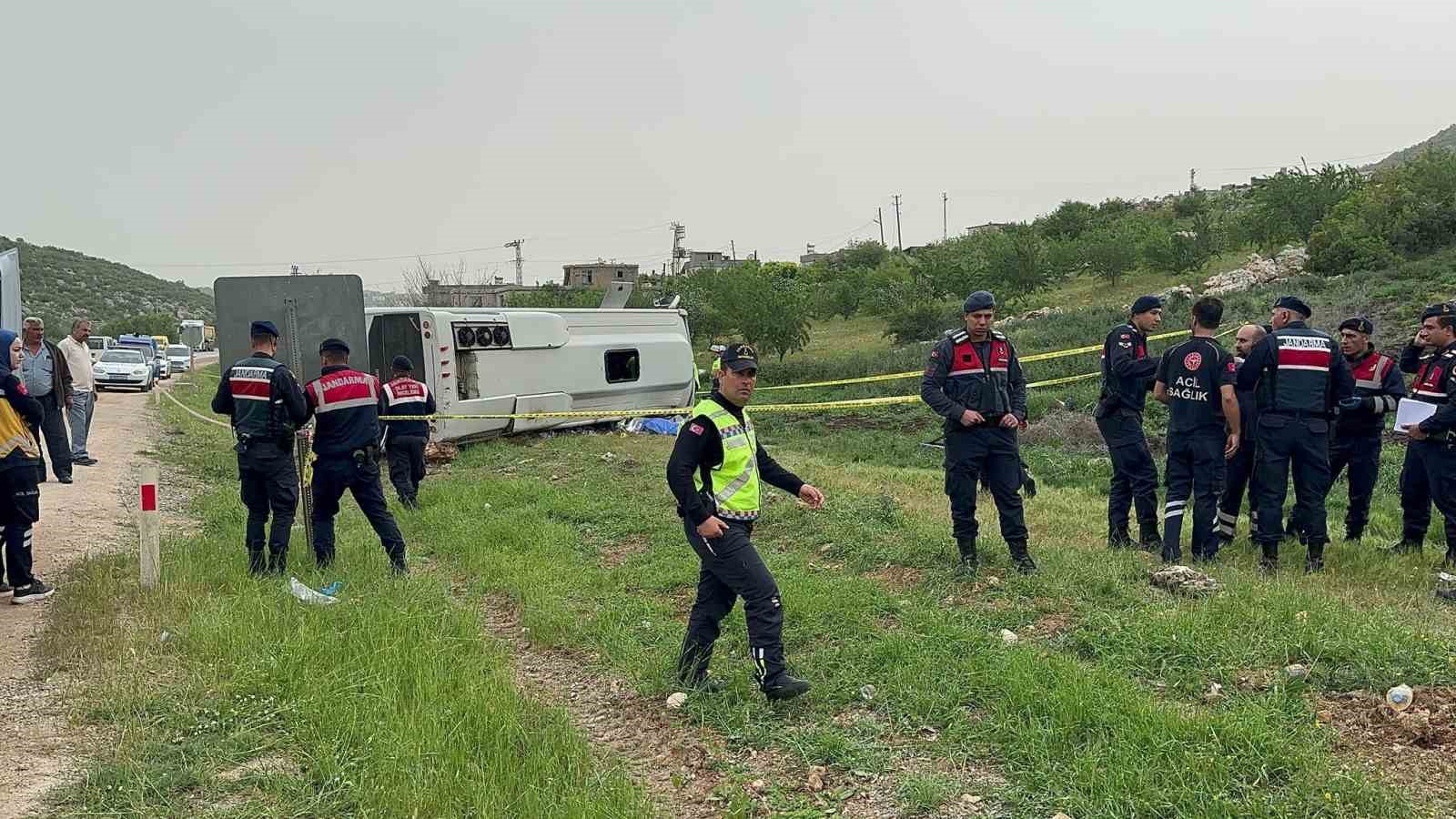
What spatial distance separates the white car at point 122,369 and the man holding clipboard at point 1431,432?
102ft

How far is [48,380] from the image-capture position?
34.3ft

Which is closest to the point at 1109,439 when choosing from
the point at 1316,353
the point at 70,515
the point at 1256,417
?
the point at 1256,417

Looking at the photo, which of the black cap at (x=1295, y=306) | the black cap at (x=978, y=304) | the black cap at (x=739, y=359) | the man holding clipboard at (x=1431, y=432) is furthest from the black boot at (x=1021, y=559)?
the man holding clipboard at (x=1431, y=432)

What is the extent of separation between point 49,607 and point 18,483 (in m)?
0.85

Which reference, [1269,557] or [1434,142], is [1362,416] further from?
[1434,142]

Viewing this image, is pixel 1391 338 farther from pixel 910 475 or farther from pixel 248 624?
pixel 248 624

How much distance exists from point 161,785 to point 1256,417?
6.99m

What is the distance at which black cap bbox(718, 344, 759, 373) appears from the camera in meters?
4.58

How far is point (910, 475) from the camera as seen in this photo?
40.4 ft

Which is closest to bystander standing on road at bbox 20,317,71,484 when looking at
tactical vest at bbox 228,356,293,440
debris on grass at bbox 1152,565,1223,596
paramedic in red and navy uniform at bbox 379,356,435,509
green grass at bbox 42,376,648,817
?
paramedic in red and navy uniform at bbox 379,356,435,509

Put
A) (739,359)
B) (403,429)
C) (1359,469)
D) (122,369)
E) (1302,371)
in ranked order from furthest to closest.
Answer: (122,369) → (403,429) → (1359,469) → (1302,371) → (739,359)

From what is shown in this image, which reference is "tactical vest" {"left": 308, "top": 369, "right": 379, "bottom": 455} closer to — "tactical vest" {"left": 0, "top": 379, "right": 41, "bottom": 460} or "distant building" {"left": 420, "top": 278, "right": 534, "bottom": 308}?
"tactical vest" {"left": 0, "top": 379, "right": 41, "bottom": 460}

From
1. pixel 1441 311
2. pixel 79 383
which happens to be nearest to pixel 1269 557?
pixel 1441 311

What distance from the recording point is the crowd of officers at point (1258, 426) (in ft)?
22.0
